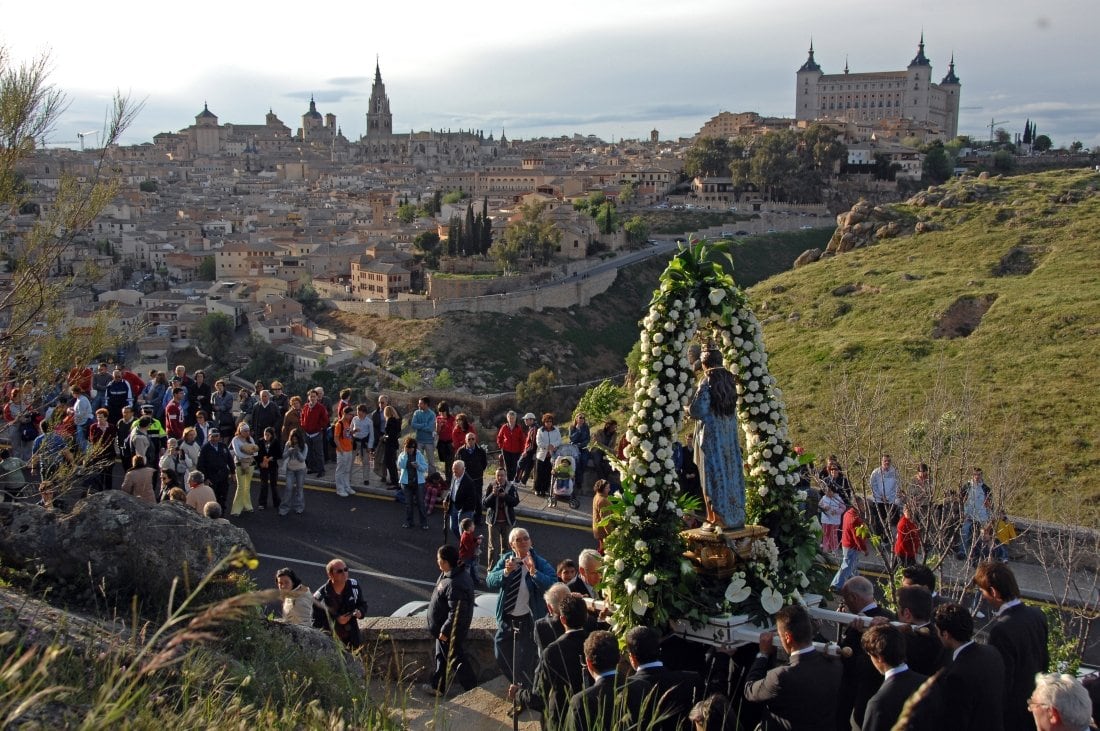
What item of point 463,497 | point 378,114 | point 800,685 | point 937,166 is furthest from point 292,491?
point 378,114

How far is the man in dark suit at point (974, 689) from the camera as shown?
481cm

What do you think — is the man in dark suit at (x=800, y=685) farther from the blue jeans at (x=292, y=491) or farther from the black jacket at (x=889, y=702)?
the blue jeans at (x=292, y=491)

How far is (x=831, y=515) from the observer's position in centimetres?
1012

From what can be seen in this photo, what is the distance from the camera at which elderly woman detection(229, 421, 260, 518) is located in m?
→ 11.2

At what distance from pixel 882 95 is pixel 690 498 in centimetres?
13555

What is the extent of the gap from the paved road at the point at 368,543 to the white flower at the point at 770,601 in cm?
377

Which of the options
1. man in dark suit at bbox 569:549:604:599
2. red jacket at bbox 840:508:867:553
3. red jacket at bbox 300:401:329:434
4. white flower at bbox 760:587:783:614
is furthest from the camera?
red jacket at bbox 300:401:329:434

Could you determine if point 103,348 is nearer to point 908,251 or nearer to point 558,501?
point 558,501

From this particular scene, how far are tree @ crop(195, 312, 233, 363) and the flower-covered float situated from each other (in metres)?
57.4

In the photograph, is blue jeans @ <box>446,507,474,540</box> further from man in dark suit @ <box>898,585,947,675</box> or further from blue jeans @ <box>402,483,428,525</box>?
man in dark suit @ <box>898,585,947,675</box>

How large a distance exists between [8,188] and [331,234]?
273 ft

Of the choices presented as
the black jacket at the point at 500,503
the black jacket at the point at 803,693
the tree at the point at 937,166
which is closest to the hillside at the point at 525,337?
the tree at the point at 937,166

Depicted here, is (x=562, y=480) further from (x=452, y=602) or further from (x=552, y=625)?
(x=552, y=625)

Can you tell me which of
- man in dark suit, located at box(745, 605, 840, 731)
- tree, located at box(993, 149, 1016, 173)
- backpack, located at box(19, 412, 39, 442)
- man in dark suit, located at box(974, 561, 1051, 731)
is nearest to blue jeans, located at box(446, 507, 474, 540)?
man in dark suit, located at box(745, 605, 840, 731)
